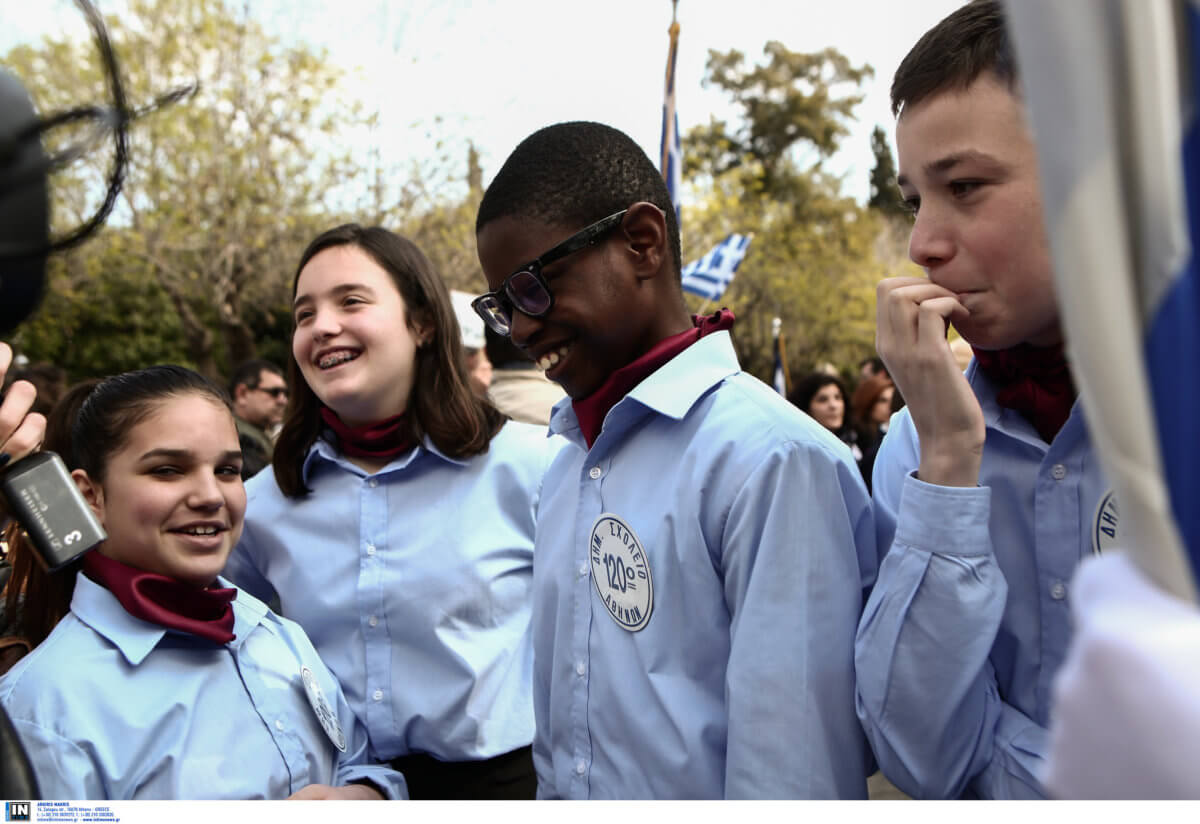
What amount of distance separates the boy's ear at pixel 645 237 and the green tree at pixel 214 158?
14.4 meters

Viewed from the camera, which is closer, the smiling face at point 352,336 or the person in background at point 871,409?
the smiling face at point 352,336

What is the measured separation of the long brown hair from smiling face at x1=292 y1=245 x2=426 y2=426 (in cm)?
4

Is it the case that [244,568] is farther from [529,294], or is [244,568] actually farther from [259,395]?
[259,395]

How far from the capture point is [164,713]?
74.9 inches

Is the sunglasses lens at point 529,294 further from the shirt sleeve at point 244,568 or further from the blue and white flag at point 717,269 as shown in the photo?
the blue and white flag at point 717,269

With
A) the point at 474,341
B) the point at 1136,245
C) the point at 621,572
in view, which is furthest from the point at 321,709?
the point at 474,341

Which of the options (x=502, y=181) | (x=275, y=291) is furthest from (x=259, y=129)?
(x=502, y=181)

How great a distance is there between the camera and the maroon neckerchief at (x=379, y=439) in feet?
8.59

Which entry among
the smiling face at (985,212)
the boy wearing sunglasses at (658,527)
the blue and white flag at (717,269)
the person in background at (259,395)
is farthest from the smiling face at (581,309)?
the blue and white flag at (717,269)

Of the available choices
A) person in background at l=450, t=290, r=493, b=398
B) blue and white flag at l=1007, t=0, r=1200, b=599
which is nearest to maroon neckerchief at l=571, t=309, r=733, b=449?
blue and white flag at l=1007, t=0, r=1200, b=599

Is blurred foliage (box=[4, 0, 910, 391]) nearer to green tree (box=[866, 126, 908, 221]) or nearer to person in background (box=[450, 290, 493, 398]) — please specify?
person in background (box=[450, 290, 493, 398])

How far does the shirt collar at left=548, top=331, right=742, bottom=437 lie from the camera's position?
68.2 inches

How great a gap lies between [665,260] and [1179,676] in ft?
4.67
